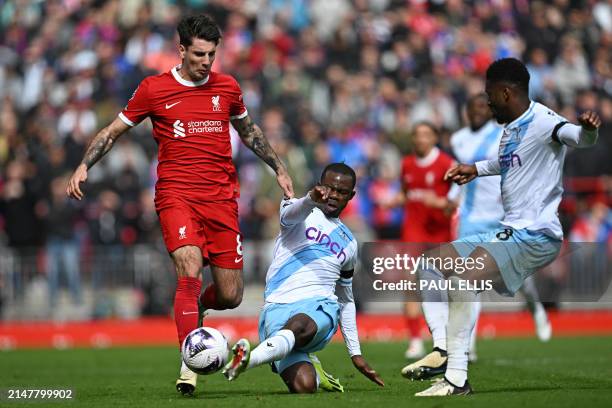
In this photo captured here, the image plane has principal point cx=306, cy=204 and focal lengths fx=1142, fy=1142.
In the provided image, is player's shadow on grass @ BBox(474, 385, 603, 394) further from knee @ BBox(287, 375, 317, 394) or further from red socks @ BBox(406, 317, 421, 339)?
red socks @ BBox(406, 317, 421, 339)

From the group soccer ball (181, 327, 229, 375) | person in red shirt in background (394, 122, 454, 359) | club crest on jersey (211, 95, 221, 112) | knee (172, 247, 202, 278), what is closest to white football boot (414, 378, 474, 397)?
soccer ball (181, 327, 229, 375)

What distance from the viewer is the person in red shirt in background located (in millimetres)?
14844

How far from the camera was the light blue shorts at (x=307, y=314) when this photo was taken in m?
9.26

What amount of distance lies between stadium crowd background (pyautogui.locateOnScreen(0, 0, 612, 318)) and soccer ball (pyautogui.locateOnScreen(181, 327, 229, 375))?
11.5 meters

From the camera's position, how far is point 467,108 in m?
14.3

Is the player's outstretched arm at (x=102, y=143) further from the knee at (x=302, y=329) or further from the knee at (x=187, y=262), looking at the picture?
the knee at (x=302, y=329)

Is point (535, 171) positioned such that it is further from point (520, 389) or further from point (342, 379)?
point (342, 379)

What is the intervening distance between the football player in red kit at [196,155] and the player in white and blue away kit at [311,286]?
0.47 meters

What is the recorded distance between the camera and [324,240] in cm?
962

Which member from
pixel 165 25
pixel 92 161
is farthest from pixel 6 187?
pixel 92 161

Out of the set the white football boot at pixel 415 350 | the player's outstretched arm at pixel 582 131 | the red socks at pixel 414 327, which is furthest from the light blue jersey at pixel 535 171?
the red socks at pixel 414 327

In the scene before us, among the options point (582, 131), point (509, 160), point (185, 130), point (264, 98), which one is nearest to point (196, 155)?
point (185, 130)

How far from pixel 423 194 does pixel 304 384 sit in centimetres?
601

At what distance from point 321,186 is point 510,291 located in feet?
5.79
